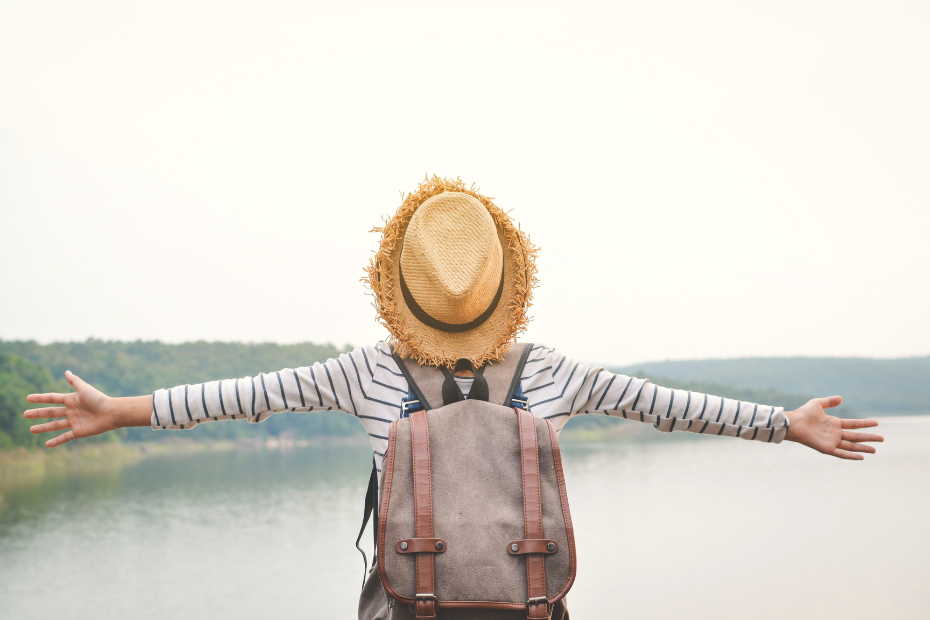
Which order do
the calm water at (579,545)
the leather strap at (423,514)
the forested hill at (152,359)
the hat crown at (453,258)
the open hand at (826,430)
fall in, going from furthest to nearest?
the forested hill at (152,359)
the calm water at (579,545)
the open hand at (826,430)
the hat crown at (453,258)
the leather strap at (423,514)

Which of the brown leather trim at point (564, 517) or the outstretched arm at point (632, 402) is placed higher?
the outstretched arm at point (632, 402)

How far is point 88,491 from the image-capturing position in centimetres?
2923

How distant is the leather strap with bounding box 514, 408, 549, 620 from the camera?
4.44 feet

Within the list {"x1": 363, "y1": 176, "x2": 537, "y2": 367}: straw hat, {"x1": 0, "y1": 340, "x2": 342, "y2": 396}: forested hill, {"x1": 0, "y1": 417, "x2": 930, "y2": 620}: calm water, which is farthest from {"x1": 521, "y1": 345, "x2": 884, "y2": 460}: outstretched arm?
{"x1": 0, "y1": 340, "x2": 342, "y2": 396}: forested hill

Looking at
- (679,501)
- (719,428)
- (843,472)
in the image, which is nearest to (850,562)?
(679,501)

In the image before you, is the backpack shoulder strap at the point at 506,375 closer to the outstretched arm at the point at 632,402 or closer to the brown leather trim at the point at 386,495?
the outstretched arm at the point at 632,402

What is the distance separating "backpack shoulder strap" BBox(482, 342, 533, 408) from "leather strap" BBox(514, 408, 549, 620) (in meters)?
0.11

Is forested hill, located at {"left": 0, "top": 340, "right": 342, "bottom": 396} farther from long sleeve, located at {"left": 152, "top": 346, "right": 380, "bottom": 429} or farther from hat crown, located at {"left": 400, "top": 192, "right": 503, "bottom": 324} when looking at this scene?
hat crown, located at {"left": 400, "top": 192, "right": 503, "bottom": 324}

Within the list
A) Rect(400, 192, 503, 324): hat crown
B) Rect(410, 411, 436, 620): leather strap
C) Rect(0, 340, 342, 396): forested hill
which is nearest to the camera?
Rect(410, 411, 436, 620): leather strap

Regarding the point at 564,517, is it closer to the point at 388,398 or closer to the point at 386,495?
the point at 386,495

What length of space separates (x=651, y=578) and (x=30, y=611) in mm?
14025

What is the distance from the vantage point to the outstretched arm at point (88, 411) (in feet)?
5.19

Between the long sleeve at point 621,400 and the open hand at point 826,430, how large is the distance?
81mm

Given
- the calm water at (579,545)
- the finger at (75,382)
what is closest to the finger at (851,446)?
the finger at (75,382)
